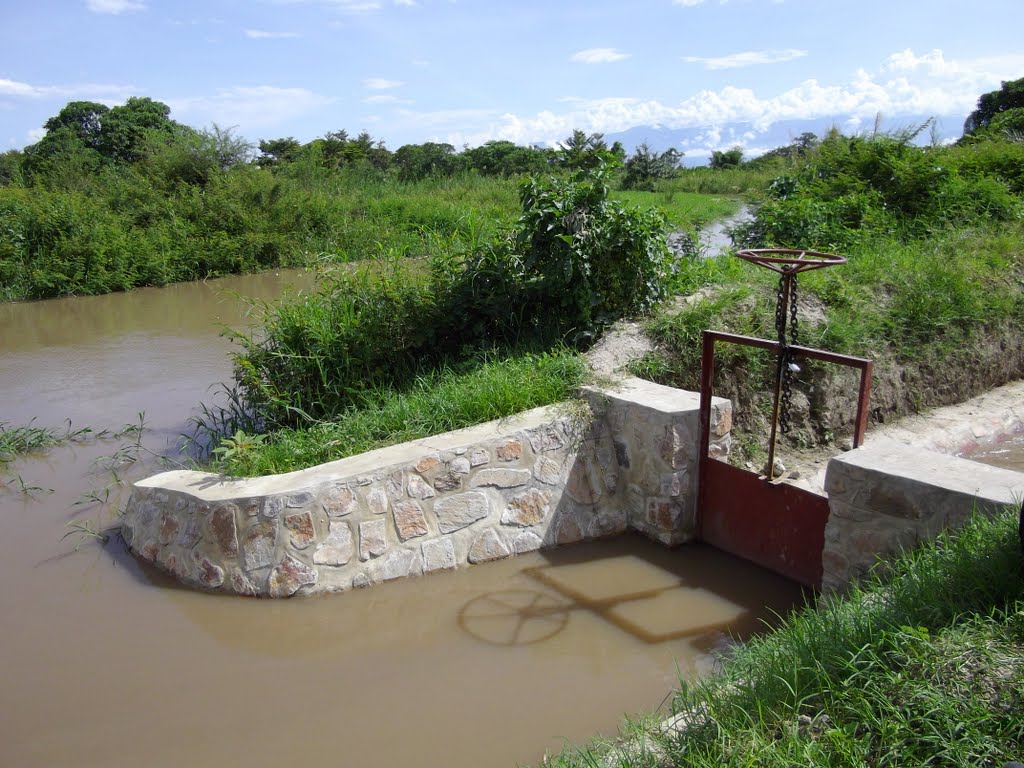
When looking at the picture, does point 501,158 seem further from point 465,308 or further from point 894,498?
point 894,498

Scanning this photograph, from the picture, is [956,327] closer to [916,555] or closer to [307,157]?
[916,555]

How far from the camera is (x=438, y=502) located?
489 cm

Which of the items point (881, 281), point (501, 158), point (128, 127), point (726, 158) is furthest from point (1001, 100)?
point (128, 127)

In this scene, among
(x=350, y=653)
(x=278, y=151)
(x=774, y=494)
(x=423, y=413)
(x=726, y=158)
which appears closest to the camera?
(x=350, y=653)

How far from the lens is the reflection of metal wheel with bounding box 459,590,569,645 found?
426cm

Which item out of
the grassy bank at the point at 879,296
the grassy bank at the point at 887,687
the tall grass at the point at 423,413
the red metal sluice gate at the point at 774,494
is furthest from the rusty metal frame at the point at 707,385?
the grassy bank at the point at 887,687

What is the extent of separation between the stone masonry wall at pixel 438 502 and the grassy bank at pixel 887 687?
199 cm

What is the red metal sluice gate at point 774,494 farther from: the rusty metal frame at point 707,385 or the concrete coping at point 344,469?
the concrete coping at point 344,469

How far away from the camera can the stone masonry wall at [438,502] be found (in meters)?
4.60

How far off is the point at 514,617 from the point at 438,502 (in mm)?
875

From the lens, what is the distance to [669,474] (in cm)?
509

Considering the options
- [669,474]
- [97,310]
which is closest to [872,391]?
[669,474]

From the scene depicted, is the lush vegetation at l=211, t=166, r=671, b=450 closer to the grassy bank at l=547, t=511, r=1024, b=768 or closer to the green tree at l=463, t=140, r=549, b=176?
the grassy bank at l=547, t=511, r=1024, b=768

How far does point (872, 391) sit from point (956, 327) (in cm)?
143
